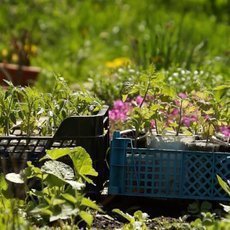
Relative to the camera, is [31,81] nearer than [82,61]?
Yes

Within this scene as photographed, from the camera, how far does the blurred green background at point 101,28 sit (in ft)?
26.0

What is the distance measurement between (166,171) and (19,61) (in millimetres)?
3512

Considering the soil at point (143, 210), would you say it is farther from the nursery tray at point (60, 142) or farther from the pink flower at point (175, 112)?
the pink flower at point (175, 112)

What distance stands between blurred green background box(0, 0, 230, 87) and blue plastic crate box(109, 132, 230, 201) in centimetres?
299

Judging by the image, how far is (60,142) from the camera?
4.17 metres

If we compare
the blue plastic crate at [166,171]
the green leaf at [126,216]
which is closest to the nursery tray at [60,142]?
the blue plastic crate at [166,171]

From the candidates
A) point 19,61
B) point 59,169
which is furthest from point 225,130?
point 19,61

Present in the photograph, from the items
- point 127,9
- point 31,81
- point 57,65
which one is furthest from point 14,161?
point 127,9

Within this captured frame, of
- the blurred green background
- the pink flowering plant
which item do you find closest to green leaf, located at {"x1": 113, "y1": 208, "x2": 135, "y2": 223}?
the pink flowering plant

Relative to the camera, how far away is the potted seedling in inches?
281

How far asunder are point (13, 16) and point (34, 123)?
16.1 ft

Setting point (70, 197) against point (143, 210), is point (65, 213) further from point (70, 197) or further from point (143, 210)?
point (143, 210)

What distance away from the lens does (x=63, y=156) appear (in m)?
4.11

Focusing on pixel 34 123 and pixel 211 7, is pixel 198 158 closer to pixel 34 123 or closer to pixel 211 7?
pixel 34 123
